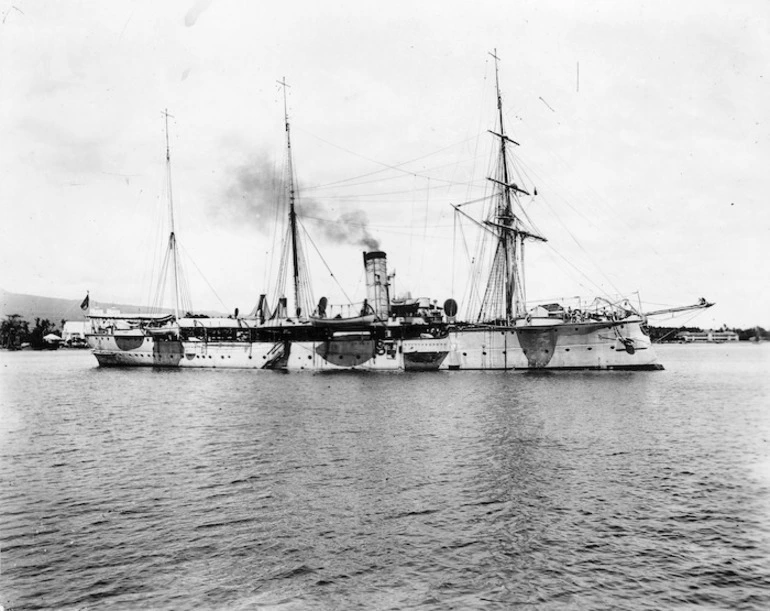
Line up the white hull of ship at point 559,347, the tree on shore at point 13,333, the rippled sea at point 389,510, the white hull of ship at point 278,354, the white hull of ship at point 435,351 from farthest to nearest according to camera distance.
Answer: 1. the tree on shore at point 13,333
2. the white hull of ship at point 278,354
3. the white hull of ship at point 435,351
4. the white hull of ship at point 559,347
5. the rippled sea at point 389,510

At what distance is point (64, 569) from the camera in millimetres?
9570

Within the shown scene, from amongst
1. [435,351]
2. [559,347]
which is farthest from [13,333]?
[559,347]

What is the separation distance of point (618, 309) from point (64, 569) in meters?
43.7

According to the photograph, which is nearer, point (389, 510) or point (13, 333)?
point (389, 510)

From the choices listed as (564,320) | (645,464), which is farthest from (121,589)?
(564,320)

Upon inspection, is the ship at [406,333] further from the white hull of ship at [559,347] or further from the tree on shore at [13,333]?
the tree on shore at [13,333]

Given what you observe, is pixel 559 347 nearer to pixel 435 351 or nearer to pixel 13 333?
pixel 435 351

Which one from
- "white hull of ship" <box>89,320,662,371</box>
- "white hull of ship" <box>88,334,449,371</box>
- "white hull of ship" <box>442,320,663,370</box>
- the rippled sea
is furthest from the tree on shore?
the rippled sea

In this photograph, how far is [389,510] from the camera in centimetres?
1216

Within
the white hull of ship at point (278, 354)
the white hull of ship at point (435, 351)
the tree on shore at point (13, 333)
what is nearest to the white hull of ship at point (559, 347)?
the white hull of ship at point (435, 351)

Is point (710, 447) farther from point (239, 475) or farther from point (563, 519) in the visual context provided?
point (239, 475)

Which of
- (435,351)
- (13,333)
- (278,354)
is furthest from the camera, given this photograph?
(13,333)

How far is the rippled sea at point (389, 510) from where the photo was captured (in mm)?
8852

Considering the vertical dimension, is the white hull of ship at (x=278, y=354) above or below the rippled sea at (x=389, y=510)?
above
